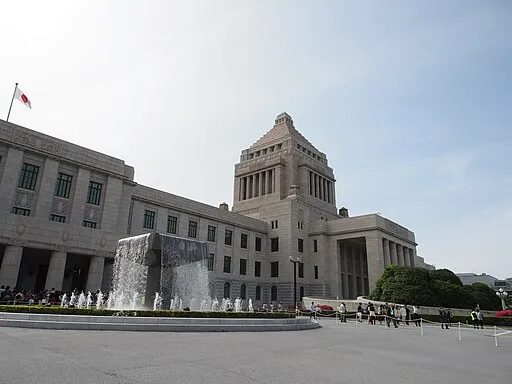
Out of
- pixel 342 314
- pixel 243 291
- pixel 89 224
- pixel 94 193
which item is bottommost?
pixel 342 314

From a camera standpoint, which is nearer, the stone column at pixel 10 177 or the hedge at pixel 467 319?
the hedge at pixel 467 319

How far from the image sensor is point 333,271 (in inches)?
1882

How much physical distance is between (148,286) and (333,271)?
3546 cm

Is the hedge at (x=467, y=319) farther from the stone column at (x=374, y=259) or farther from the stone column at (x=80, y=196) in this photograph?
the stone column at (x=80, y=196)

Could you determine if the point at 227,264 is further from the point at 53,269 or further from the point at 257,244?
the point at 53,269

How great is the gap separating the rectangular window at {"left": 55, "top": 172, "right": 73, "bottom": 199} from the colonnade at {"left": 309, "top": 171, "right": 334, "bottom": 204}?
1568 inches

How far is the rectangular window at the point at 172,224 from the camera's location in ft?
128

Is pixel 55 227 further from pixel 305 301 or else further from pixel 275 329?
pixel 305 301

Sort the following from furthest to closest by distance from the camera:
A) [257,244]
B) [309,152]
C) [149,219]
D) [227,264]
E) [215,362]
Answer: [309,152], [257,244], [227,264], [149,219], [215,362]

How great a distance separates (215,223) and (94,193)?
53.9ft

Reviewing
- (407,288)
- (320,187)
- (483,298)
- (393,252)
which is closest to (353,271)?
(393,252)

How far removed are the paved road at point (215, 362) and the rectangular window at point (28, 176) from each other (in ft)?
67.1

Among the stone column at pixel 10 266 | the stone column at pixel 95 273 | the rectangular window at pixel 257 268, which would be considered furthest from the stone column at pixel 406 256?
the stone column at pixel 10 266

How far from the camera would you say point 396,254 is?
50812 millimetres
